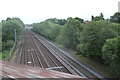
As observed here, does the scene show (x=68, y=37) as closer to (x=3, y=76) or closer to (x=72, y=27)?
(x=72, y=27)

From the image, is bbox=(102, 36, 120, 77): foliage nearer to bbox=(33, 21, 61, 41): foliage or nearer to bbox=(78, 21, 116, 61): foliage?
bbox=(78, 21, 116, 61): foliage

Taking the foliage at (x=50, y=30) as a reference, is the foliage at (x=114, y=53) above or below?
below

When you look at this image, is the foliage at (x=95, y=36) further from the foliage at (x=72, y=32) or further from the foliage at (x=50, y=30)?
the foliage at (x=50, y=30)

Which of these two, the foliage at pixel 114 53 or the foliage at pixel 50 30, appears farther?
the foliage at pixel 50 30

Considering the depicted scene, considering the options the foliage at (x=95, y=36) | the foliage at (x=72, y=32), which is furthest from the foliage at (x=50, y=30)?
the foliage at (x=95, y=36)

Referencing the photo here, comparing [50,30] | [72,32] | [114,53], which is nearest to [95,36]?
[114,53]

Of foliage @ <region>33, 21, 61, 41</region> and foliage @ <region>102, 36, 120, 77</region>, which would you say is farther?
foliage @ <region>33, 21, 61, 41</region>

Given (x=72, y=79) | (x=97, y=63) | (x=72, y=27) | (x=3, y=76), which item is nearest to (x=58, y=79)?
(x=72, y=79)

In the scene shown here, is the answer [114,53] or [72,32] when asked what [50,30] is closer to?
[72,32]

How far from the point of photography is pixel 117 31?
11336mm

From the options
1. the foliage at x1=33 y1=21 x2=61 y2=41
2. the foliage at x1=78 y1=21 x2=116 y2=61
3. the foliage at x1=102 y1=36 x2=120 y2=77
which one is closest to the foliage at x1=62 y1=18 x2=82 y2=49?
the foliage at x1=78 y1=21 x2=116 y2=61

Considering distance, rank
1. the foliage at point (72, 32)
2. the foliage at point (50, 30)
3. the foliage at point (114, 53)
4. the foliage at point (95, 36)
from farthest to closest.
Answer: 1. the foliage at point (50, 30)
2. the foliage at point (72, 32)
3. the foliage at point (95, 36)
4. the foliage at point (114, 53)

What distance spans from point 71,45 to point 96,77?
11.4 m

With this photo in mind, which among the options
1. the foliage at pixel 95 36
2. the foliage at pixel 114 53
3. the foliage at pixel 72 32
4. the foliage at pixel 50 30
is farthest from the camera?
the foliage at pixel 50 30
